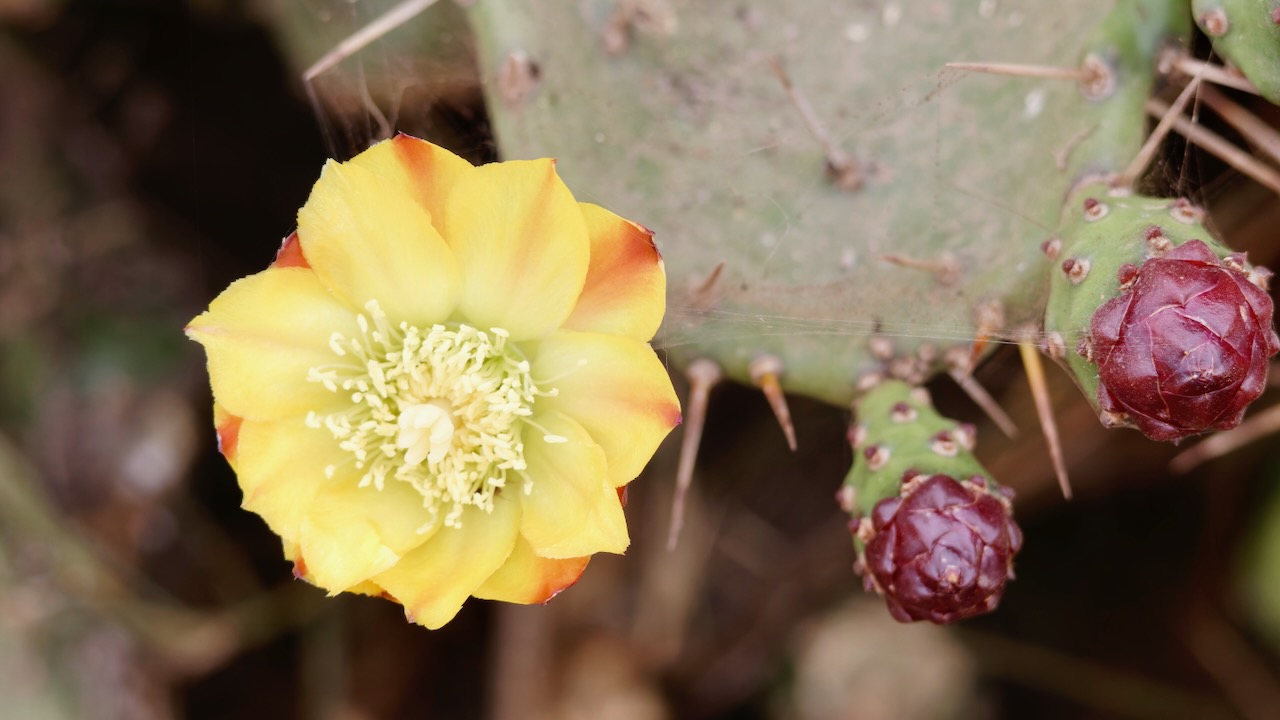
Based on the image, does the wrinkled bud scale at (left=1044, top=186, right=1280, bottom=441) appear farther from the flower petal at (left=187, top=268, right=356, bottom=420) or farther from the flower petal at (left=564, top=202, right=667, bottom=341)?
the flower petal at (left=187, top=268, right=356, bottom=420)

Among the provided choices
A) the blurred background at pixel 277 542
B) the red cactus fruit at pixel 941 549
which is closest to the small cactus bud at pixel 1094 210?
the red cactus fruit at pixel 941 549

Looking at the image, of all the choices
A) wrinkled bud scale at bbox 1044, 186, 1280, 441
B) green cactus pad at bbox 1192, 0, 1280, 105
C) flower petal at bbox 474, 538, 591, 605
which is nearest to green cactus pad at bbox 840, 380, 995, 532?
wrinkled bud scale at bbox 1044, 186, 1280, 441

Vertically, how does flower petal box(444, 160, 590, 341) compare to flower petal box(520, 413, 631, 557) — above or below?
above

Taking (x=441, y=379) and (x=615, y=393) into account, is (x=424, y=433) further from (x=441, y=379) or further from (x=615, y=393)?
(x=615, y=393)

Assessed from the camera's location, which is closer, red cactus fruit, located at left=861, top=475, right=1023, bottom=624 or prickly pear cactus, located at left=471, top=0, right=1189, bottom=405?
red cactus fruit, located at left=861, top=475, right=1023, bottom=624

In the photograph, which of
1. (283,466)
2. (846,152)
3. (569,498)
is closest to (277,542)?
(283,466)

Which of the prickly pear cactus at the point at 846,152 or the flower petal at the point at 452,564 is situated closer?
the flower petal at the point at 452,564

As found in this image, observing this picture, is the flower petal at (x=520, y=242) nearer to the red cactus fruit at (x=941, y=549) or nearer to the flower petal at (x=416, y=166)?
the flower petal at (x=416, y=166)
